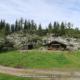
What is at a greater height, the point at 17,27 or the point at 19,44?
the point at 17,27

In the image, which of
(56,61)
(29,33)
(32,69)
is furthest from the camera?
(29,33)

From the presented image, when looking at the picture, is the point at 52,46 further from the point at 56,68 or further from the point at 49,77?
the point at 49,77

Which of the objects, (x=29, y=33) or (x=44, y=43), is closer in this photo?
(x=44, y=43)

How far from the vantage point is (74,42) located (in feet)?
246

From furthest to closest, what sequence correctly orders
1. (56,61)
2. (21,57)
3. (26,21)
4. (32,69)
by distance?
(26,21)
(21,57)
(56,61)
(32,69)

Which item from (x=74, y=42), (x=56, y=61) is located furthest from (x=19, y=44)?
(x=56, y=61)

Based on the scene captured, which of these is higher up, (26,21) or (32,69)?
(26,21)

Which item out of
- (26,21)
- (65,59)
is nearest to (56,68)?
(65,59)

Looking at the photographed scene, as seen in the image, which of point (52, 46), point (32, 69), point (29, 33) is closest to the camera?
point (32, 69)

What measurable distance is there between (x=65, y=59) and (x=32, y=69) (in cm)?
994

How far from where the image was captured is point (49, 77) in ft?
107

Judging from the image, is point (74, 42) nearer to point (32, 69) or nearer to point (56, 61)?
point (56, 61)

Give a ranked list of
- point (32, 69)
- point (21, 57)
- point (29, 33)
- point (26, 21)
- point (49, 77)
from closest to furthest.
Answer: point (49, 77) < point (32, 69) < point (21, 57) < point (29, 33) < point (26, 21)

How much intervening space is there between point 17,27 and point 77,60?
80964 mm
